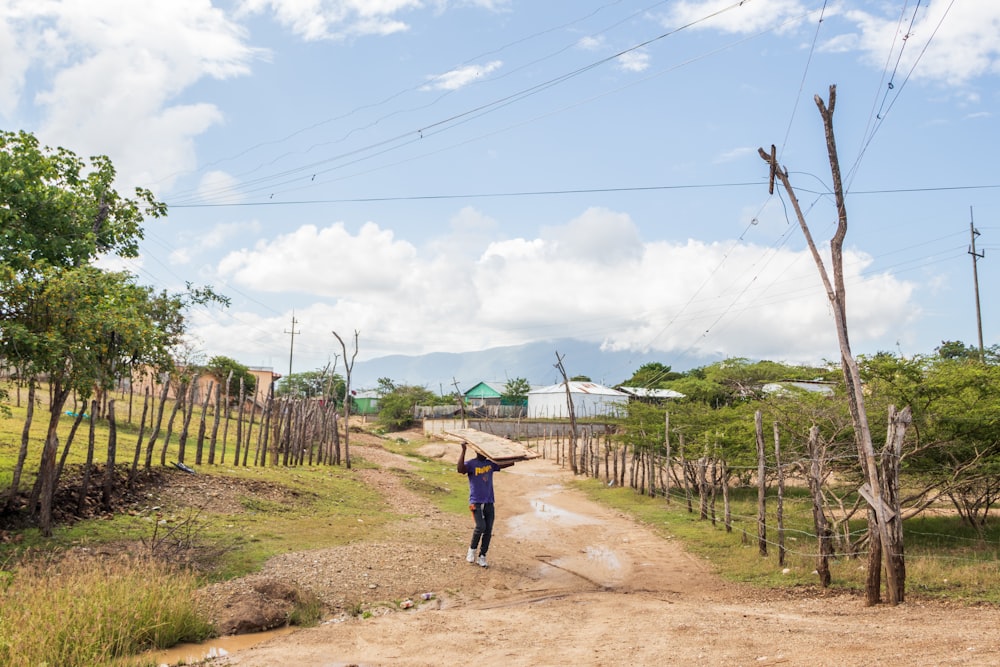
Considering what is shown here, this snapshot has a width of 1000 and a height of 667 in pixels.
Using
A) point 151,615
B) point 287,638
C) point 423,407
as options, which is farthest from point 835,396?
point 423,407

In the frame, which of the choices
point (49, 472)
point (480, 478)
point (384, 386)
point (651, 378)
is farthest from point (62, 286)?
point (384, 386)

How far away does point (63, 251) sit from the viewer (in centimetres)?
1191

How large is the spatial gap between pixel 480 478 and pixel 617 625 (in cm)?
404

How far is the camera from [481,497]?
11633mm

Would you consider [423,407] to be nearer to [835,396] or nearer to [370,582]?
[835,396]

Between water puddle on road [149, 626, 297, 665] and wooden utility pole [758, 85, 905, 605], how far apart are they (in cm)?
698

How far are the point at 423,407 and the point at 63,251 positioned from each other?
155ft

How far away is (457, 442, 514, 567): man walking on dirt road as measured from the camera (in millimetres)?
11570

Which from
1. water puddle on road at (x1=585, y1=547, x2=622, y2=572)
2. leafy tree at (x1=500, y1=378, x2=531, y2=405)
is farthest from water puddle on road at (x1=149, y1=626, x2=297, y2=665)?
leafy tree at (x1=500, y1=378, x2=531, y2=405)

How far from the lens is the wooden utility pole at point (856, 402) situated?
28.9ft

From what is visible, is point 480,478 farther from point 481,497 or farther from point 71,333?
point 71,333

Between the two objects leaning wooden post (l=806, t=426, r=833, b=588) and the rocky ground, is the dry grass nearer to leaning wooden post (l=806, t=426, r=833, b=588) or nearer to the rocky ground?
the rocky ground

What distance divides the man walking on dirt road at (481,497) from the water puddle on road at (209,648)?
393 cm

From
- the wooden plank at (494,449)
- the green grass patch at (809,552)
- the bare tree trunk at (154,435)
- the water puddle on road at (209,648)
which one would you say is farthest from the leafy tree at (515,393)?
the water puddle on road at (209,648)
